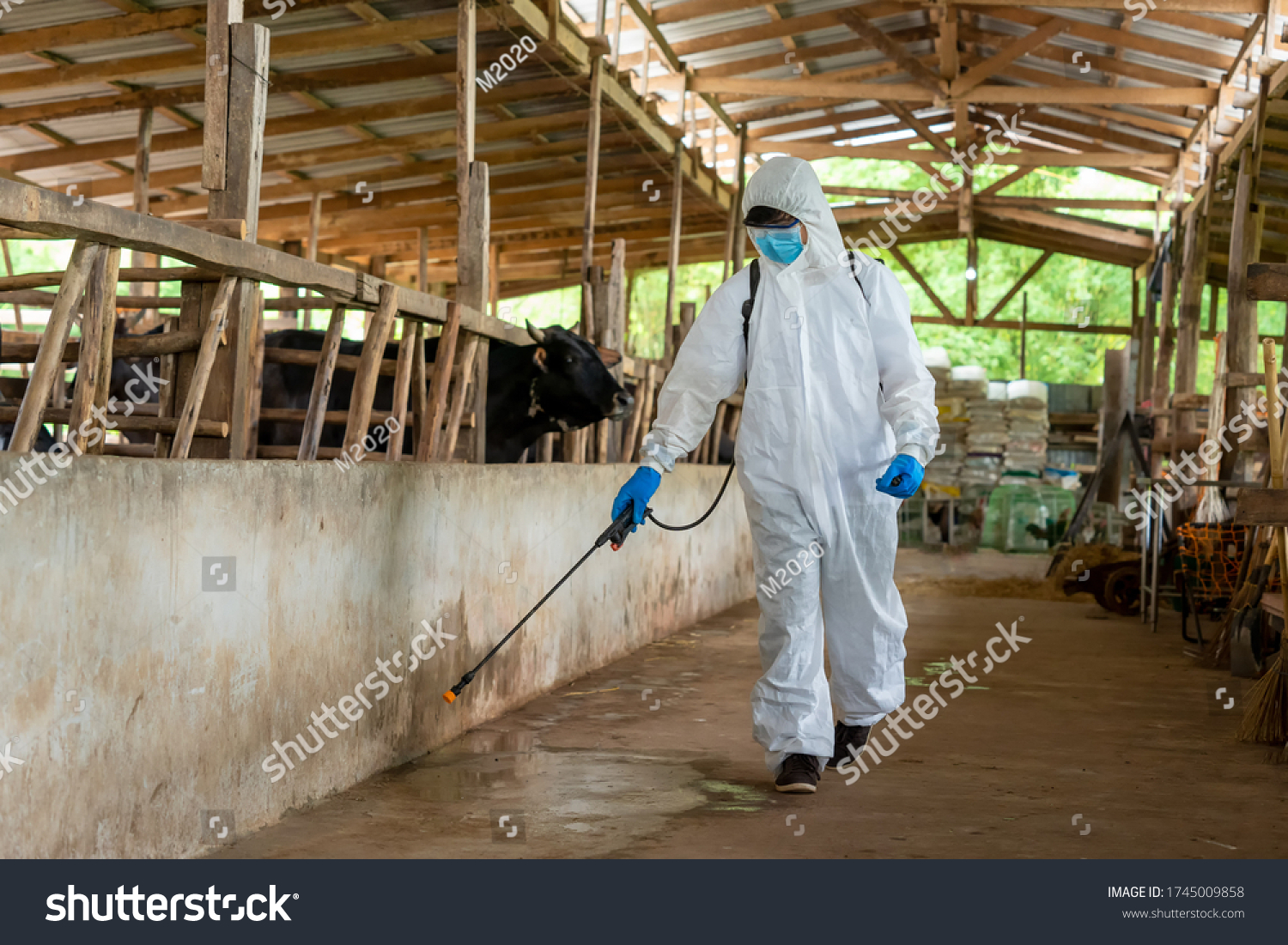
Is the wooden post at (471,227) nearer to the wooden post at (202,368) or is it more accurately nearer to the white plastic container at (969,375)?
the wooden post at (202,368)

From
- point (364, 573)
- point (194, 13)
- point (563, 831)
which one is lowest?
point (563, 831)

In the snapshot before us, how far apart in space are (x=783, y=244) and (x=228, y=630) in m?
2.22

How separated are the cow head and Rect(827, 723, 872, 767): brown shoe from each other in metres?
4.04

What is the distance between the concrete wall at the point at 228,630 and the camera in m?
2.73

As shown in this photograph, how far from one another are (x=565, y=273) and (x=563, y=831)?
1929cm

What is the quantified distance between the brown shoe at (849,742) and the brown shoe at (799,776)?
37 cm

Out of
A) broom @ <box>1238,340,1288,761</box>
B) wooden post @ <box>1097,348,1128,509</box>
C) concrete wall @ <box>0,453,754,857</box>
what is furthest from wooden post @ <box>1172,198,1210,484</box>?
concrete wall @ <box>0,453,754,857</box>

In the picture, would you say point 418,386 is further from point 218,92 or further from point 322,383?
point 218,92

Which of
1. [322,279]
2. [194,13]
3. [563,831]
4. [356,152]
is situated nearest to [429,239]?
[356,152]

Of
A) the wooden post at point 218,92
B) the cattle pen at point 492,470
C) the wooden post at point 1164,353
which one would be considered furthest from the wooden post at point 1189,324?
the wooden post at point 218,92

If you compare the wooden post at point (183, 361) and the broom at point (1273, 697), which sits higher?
the wooden post at point (183, 361)

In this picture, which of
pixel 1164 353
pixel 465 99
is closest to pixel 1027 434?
pixel 1164 353

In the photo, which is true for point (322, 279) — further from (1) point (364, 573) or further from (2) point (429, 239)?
(2) point (429, 239)

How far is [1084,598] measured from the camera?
1088 centimetres
